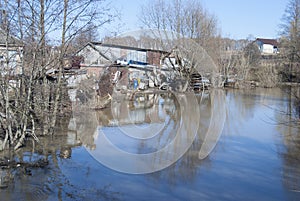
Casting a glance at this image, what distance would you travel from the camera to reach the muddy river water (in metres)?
5.05

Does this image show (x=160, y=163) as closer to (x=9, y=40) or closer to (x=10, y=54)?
(x=10, y=54)

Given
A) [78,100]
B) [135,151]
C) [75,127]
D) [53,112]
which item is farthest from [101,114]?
[135,151]

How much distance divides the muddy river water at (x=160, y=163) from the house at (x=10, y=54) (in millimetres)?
1654

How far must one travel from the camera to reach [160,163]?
656 cm

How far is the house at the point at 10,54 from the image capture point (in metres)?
6.77

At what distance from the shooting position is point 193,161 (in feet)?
21.9

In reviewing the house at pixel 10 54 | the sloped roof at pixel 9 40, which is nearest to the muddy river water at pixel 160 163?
the house at pixel 10 54

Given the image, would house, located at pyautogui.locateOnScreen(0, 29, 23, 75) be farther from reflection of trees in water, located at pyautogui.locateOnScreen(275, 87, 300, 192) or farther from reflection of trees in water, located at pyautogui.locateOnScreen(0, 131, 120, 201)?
reflection of trees in water, located at pyautogui.locateOnScreen(275, 87, 300, 192)

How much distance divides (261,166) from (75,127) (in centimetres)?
535

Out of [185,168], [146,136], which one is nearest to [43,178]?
[185,168]

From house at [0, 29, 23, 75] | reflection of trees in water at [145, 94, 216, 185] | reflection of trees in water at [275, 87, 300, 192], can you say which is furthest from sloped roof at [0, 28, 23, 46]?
reflection of trees in water at [275, 87, 300, 192]

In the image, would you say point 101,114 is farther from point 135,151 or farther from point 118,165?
point 118,165

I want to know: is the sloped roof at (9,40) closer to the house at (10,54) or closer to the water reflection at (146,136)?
the house at (10,54)

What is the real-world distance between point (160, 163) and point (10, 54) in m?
3.73
